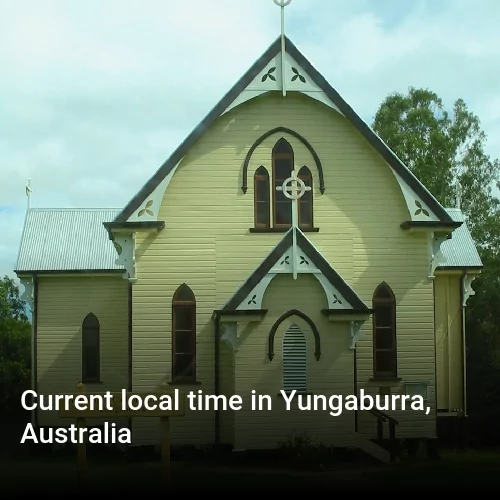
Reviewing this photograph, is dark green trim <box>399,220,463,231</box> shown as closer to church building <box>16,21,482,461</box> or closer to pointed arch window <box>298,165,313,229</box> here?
church building <box>16,21,482,461</box>

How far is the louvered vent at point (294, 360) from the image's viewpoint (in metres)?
23.7

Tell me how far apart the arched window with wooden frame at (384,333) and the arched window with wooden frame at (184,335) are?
489 cm

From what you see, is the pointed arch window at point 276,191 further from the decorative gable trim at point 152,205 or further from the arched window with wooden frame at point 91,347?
the arched window with wooden frame at point 91,347

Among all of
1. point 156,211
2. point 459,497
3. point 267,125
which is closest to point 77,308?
point 156,211

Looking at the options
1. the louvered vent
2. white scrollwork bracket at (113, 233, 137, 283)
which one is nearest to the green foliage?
white scrollwork bracket at (113, 233, 137, 283)

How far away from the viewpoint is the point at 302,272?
23469 millimetres

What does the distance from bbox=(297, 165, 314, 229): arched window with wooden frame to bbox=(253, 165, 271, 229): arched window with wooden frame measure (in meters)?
0.89

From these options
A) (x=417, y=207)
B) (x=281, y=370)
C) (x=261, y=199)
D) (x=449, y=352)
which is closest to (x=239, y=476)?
(x=281, y=370)

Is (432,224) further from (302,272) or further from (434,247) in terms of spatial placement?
(302,272)

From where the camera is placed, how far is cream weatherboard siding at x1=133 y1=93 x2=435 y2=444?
2542 centimetres

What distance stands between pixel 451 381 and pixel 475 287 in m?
12.2

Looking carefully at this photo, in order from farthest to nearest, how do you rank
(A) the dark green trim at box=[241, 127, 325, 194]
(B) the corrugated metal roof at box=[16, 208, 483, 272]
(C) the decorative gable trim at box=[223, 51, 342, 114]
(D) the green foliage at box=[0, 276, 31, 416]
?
(D) the green foliage at box=[0, 276, 31, 416] → (B) the corrugated metal roof at box=[16, 208, 483, 272] → (A) the dark green trim at box=[241, 127, 325, 194] → (C) the decorative gable trim at box=[223, 51, 342, 114]

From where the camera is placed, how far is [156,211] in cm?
2511

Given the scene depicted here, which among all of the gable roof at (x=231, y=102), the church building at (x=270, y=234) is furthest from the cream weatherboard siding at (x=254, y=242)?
the gable roof at (x=231, y=102)
